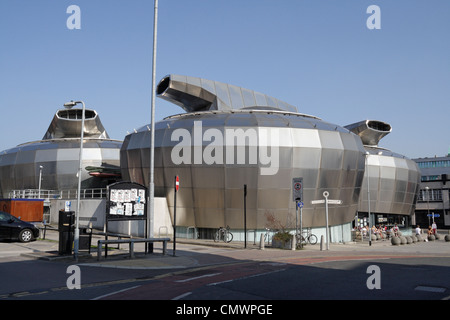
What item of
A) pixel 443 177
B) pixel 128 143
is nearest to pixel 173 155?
pixel 128 143

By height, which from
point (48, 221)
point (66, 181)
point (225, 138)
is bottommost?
point (48, 221)

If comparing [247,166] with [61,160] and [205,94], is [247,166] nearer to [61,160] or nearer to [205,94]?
[205,94]

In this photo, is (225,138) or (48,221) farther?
(48,221)

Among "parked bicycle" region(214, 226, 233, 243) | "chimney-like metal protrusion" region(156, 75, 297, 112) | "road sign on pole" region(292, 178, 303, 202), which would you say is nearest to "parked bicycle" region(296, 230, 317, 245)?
"road sign on pole" region(292, 178, 303, 202)

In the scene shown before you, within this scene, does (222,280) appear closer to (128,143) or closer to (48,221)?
(128,143)

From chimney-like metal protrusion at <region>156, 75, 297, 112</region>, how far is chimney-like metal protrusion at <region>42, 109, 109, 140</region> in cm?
2299

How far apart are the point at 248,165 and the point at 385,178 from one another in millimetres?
35998

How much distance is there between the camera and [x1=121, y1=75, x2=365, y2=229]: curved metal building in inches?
1204

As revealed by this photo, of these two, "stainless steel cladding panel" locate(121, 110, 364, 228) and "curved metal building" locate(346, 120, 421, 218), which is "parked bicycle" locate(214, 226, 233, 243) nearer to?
"stainless steel cladding panel" locate(121, 110, 364, 228)

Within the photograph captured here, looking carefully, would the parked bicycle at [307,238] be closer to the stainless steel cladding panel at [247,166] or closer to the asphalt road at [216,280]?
the stainless steel cladding panel at [247,166]

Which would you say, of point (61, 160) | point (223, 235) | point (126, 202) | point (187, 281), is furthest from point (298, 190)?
point (61, 160)

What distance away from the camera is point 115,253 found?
1898 centimetres
